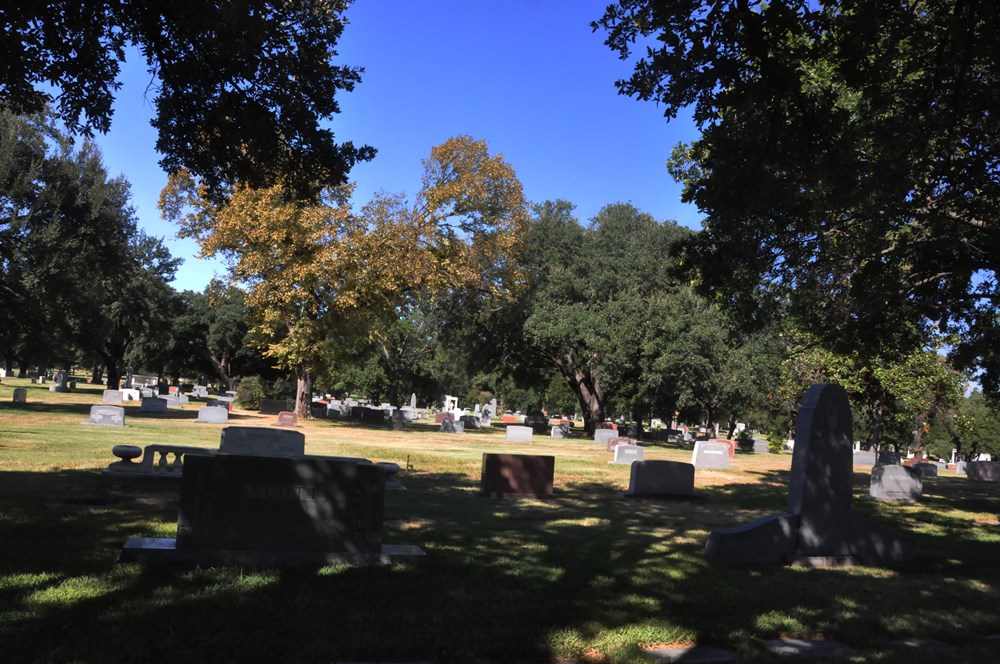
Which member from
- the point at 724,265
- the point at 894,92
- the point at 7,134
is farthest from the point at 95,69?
the point at 7,134

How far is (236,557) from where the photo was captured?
6.20 meters

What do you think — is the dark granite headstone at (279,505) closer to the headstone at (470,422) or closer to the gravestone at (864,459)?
the gravestone at (864,459)

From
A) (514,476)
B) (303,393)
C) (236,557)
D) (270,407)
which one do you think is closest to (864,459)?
(303,393)

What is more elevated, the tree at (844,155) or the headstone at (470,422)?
the tree at (844,155)

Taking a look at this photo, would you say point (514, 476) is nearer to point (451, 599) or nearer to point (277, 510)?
point (277, 510)

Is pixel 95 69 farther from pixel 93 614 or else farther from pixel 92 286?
pixel 92 286

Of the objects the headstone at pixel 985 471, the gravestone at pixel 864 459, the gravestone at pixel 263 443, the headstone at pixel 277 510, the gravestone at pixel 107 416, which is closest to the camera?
the headstone at pixel 277 510

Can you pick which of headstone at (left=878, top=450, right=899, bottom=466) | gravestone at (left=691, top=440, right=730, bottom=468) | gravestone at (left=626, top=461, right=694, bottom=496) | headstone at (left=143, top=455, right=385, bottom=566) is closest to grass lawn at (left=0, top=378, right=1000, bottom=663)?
headstone at (left=143, top=455, right=385, bottom=566)

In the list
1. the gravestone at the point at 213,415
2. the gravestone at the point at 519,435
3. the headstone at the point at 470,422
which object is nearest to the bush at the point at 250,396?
the headstone at the point at 470,422

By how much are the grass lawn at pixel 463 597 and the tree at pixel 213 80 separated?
15.3 ft

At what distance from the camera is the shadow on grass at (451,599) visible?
4.48 meters

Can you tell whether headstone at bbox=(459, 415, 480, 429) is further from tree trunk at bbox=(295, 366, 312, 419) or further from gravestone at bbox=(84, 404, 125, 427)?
gravestone at bbox=(84, 404, 125, 427)

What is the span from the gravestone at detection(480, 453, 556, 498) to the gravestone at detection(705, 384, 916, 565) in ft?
20.2

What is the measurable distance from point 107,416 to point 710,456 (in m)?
20.8
